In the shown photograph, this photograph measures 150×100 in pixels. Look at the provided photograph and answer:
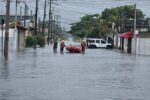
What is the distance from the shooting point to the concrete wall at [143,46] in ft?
235

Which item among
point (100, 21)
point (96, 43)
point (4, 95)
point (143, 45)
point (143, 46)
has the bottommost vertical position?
point (96, 43)

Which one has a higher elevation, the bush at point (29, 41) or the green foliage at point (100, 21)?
the green foliage at point (100, 21)

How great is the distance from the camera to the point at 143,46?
7231 cm

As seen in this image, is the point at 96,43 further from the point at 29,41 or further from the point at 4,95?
the point at 4,95

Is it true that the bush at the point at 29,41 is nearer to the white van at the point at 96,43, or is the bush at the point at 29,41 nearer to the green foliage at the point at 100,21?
the white van at the point at 96,43

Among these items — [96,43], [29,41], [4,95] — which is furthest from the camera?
[96,43]

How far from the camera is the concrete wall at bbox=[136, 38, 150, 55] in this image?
71.6 metres

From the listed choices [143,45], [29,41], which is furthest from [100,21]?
[143,45]

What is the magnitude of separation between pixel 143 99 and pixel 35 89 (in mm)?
4211

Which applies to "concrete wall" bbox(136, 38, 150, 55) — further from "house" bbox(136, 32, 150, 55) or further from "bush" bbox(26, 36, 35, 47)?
"bush" bbox(26, 36, 35, 47)

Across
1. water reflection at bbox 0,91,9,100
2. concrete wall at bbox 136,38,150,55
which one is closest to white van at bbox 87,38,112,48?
concrete wall at bbox 136,38,150,55

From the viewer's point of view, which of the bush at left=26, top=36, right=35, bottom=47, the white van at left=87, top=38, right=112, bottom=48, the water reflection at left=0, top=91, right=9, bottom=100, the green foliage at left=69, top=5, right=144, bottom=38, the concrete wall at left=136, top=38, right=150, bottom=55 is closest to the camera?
the water reflection at left=0, top=91, right=9, bottom=100

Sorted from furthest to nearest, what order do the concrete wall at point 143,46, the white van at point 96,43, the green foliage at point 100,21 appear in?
the green foliage at point 100,21
the white van at point 96,43
the concrete wall at point 143,46

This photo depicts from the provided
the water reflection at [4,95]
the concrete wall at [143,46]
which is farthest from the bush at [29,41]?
the water reflection at [4,95]
